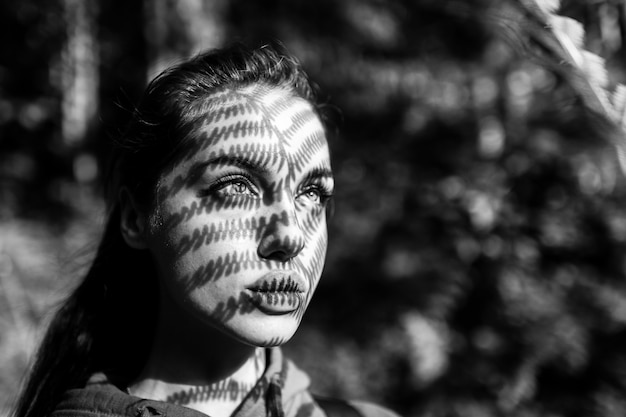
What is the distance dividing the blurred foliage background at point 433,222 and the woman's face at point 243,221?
125cm

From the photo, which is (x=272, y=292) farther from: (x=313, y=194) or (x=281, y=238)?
(x=313, y=194)

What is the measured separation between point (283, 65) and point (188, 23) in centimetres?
163

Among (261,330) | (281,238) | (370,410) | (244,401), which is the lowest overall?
(370,410)

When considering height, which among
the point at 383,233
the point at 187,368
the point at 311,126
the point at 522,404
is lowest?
the point at 522,404

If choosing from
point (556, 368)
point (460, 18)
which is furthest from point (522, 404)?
point (460, 18)

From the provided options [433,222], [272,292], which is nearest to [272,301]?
[272,292]

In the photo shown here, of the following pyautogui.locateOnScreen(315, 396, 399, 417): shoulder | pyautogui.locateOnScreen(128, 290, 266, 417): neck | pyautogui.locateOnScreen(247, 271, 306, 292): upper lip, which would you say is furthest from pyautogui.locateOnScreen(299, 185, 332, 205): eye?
pyautogui.locateOnScreen(315, 396, 399, 417): shoulder

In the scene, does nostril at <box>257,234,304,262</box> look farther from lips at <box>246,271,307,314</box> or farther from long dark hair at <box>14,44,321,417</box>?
long dark hair at <box>14,44,321,417</box>

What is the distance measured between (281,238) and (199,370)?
0.29 metres

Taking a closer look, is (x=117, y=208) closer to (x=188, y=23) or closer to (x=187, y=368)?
(x=187, y=368)

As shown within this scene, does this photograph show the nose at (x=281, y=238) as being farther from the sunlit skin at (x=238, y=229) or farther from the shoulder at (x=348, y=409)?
the shoulder at (x=348, y=409)

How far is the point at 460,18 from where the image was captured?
2707 mm

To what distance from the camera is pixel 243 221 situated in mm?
1026

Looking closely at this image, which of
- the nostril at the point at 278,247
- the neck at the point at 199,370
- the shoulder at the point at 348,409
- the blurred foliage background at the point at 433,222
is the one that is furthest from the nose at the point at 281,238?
the blurred foliage background at the point at 433,222
